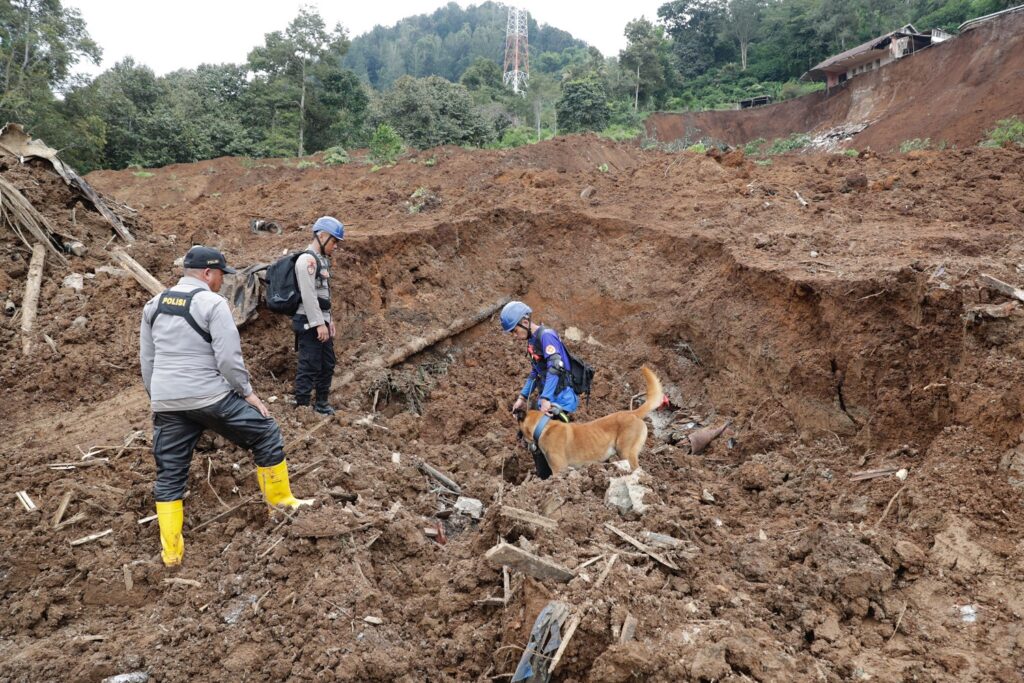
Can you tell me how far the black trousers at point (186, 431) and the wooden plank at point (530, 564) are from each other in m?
1.79

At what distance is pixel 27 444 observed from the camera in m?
5.49

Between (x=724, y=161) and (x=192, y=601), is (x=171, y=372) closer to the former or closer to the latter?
(x=192, y=601)

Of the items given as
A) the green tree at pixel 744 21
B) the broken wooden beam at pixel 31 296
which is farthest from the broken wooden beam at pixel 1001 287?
the green tree at pixel 744 21

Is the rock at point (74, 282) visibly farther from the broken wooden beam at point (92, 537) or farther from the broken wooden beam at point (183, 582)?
the broken wooden beam at point (183, 582)

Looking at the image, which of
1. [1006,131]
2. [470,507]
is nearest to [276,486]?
[470,507]

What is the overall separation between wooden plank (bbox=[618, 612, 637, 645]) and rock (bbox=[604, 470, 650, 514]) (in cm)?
131

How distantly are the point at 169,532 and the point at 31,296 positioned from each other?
485cm

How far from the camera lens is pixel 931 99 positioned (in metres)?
23.3

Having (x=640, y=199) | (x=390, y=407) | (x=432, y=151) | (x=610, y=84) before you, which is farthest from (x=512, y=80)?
(x=390, y=407)

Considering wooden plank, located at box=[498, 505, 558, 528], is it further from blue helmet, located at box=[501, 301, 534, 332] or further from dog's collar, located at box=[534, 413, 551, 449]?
blue helmet, located at box=[501, 301, 534, 332]

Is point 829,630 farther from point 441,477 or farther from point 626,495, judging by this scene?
point 441,477

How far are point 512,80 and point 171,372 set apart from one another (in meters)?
52.4

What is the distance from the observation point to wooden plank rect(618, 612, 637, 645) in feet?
10.4

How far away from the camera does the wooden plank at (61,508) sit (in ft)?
14.2
